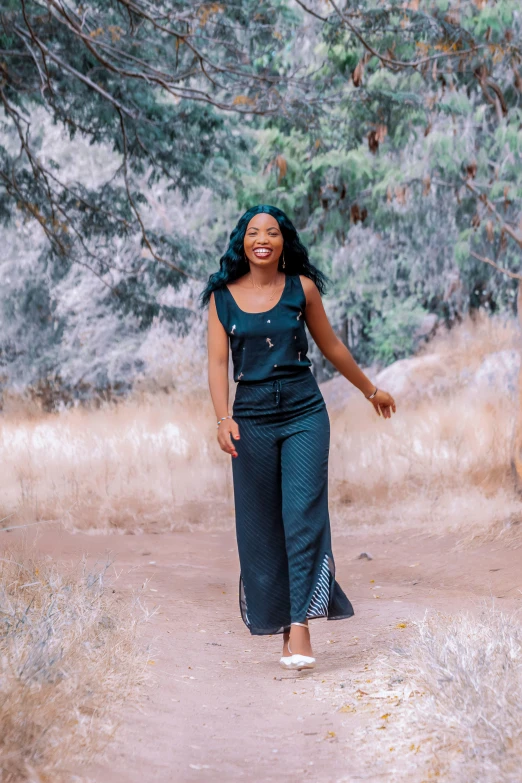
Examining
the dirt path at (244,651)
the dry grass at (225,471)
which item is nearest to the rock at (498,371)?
the dry grass at (225,471)

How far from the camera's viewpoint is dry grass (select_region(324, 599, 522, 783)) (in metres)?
2.95

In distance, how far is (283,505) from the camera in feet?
14.9

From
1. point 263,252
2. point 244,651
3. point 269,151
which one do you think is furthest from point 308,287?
point 269,151

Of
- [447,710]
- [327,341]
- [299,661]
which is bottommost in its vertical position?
[299,661]

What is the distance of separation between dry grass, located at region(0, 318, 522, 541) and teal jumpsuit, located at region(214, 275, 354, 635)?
3.24 metres

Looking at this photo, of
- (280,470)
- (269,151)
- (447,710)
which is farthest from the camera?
(269,151)

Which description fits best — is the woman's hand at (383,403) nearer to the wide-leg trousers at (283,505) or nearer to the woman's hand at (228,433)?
the wide-leg trousers at (283,505)

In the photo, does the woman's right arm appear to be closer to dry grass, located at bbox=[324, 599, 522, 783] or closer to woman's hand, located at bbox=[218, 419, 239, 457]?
woman's hand, located at bbox=[218, 419, 239, 457]

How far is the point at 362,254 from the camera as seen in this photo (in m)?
18.9

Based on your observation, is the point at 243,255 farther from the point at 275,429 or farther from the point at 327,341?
Answer: the point at 275,429

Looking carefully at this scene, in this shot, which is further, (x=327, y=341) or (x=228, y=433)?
(x=327, y=341)

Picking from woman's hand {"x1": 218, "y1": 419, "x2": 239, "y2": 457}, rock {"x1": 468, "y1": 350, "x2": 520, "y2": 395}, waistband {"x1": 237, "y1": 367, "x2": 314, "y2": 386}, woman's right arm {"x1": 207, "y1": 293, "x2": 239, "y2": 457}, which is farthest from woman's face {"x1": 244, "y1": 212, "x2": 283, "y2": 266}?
rock {"x1": 468, "y1": 350, "x2": 520, "y2": 395}

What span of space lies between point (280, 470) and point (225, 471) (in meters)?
6.20

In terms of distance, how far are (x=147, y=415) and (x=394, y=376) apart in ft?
15.1
